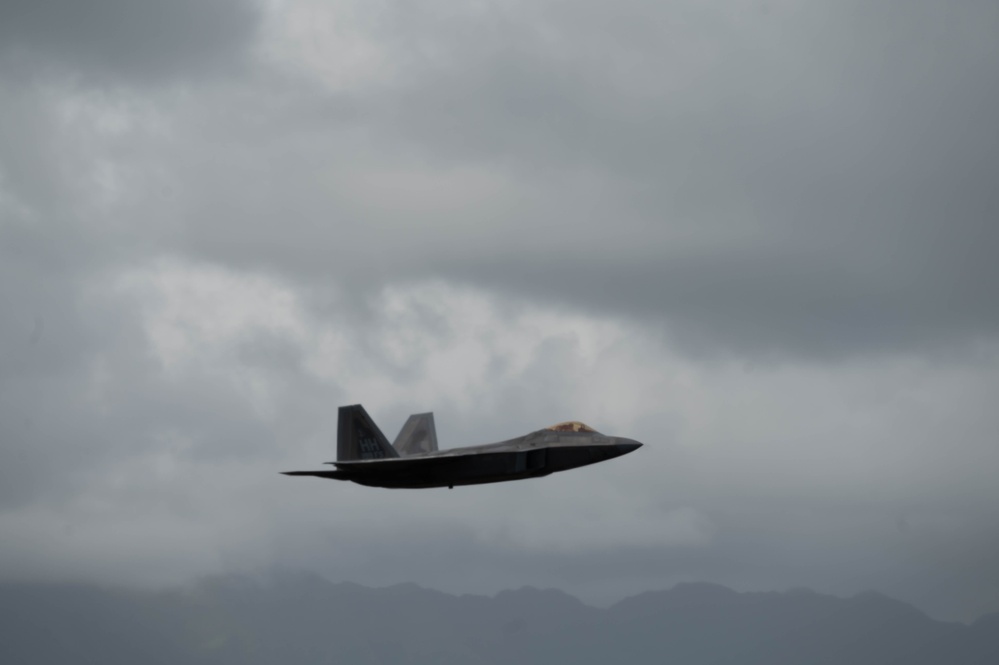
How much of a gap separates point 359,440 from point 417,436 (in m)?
12.2

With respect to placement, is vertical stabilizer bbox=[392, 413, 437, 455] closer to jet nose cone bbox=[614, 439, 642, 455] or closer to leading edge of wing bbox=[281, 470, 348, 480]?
leading edge of wing bbox=[281, 470, 348, 480]

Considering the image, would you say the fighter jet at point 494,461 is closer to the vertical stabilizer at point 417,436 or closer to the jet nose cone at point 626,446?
the jet nose cone at point 626,446

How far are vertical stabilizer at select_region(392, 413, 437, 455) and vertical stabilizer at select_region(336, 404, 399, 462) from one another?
342 inches

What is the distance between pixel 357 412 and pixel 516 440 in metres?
14.1

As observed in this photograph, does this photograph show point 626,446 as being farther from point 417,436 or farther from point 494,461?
point 417,436

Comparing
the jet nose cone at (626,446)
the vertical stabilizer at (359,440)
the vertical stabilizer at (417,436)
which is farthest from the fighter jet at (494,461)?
the vertical stabilizer at (417,436)

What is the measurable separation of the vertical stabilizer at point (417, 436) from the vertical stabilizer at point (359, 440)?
8685mm

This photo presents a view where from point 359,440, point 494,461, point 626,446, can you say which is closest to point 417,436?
point 359,440

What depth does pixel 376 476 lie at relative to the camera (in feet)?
305

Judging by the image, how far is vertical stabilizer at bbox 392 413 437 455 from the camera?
10669cm

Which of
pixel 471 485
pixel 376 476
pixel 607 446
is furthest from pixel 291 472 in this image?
pixel 607 446

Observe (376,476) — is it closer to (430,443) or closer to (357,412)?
(357,412)

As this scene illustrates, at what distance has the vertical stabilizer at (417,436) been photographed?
107 meters

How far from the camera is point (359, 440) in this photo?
3807 inches
